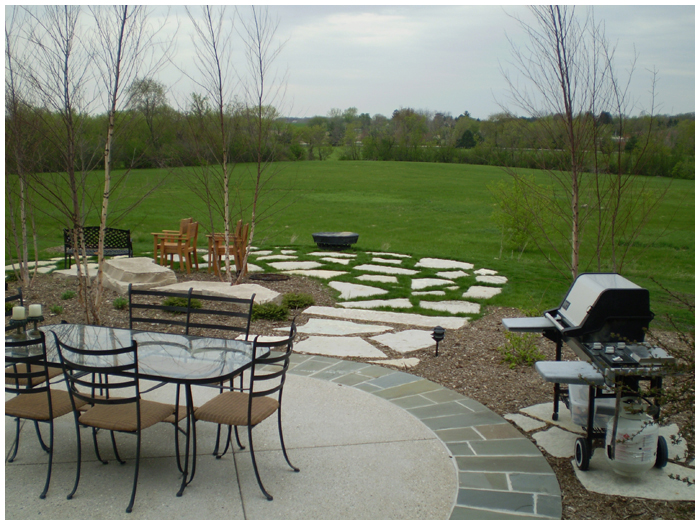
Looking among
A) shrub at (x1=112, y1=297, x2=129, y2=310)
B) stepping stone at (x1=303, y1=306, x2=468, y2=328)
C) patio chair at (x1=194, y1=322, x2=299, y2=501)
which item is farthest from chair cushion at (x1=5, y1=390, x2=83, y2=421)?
stepping stone at (x1=303, y1=306, x2=468, y2=328)

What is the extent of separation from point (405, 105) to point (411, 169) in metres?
21.0

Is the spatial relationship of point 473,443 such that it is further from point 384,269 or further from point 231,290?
point 384,269

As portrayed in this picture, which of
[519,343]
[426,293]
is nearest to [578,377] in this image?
[519,343]

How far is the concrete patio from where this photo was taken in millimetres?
2711

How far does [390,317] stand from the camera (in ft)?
21.2

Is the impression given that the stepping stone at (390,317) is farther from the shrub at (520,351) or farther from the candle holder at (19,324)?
the candle holder at (19,324)

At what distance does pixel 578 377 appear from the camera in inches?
117

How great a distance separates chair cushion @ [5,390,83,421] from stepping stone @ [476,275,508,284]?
21.9 ft

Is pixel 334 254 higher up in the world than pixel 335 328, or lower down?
higher up

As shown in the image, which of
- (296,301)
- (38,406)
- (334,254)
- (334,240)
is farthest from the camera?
(334,240)

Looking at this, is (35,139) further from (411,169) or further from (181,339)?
(411,169)

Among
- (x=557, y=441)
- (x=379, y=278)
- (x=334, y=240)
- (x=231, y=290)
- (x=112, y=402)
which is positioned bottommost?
(x=557, y=441)

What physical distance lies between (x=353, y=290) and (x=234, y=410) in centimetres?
486

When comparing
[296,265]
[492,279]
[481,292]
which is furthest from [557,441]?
[296,265]
